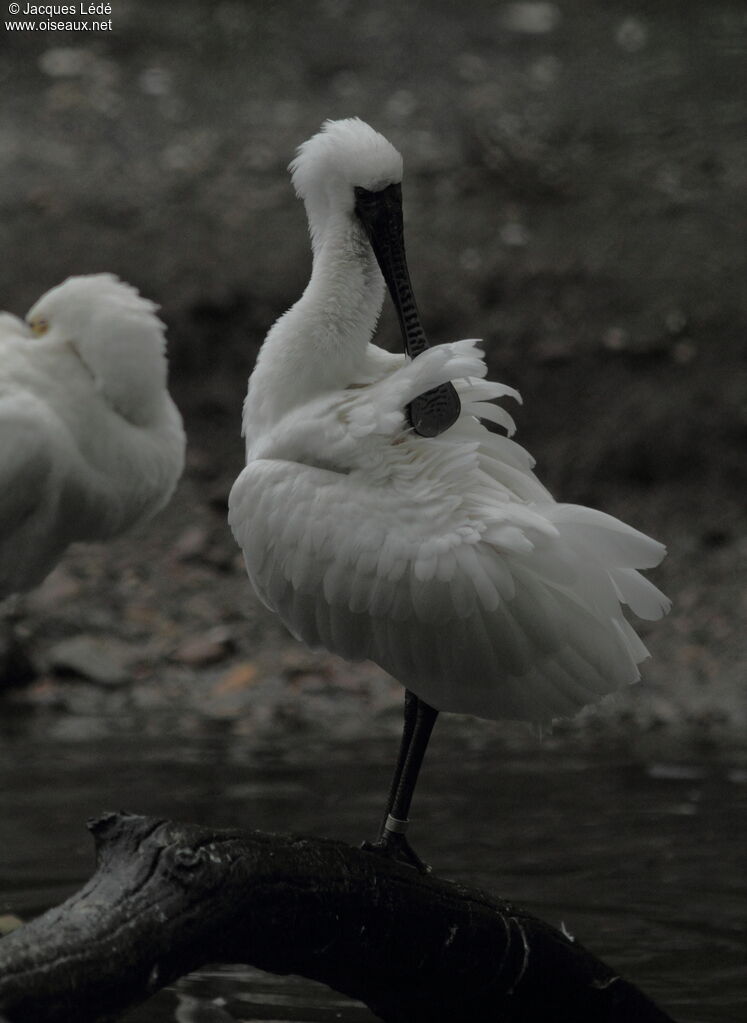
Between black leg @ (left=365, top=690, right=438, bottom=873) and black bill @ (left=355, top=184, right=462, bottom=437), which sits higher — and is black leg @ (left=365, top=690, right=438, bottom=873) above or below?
below

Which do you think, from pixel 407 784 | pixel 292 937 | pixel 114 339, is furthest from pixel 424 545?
pixel 114 339

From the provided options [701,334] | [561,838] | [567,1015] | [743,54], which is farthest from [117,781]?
[743,54]

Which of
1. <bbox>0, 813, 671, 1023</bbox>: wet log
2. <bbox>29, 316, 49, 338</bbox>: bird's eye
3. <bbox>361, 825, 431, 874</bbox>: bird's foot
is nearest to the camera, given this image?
<bbox>0, 813, 671, 1023</bbox>: wet log

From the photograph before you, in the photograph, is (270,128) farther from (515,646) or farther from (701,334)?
(515,646)

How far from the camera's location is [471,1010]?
165 inches

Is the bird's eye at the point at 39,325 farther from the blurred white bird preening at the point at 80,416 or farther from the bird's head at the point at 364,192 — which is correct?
the bird's head at the point at 364,192

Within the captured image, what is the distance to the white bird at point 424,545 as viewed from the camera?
4273mm

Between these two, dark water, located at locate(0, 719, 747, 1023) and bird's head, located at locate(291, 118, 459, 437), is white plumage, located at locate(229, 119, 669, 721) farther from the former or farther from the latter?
dark water, located at locate(0, 719, 747, 1023)

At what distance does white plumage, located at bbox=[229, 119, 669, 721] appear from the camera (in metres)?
A: 4.27

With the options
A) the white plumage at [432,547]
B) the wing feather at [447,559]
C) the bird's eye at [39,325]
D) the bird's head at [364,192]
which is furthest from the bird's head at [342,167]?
the bird's eye at [39,325]

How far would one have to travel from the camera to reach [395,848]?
14.6 ft

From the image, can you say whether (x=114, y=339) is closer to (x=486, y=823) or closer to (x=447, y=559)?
(x=486, y=823)

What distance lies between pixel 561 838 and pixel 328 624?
9.34 ft

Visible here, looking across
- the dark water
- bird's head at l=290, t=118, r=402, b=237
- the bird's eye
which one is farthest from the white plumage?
the bird's eye
